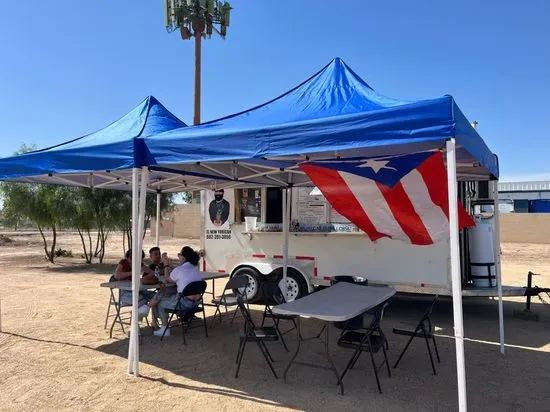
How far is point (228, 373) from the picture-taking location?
4633 mm

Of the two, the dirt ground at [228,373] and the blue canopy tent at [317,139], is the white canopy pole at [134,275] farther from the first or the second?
the dirt ground at [228,373]

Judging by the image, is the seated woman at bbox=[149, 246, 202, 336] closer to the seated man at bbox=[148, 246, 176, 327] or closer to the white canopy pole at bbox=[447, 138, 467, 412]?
the seated man at bbox=[148, 246, 176, 327]

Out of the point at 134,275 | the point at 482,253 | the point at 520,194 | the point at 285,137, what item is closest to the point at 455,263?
the point at 285,137

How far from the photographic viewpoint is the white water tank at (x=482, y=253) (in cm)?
704

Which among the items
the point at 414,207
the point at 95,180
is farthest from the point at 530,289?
the point at 95,180

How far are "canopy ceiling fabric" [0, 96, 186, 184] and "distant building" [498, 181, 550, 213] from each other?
3427cm

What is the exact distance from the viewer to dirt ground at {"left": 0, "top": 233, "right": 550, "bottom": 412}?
393 cm

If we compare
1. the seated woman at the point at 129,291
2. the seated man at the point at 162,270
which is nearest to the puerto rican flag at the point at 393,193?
the seated man at the point at 162,270

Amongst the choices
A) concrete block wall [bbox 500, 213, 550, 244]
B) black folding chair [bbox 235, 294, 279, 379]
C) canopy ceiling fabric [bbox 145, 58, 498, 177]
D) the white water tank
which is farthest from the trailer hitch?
concrete block wall [bbox 500, 213, 550, 244]

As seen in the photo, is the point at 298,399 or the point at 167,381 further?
the point at 167,381

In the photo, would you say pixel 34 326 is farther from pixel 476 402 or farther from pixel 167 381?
pixel 476 402

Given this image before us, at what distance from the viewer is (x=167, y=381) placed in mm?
4406

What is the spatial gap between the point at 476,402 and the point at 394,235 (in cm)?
168

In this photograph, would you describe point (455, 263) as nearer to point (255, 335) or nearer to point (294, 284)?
point (255, 335)
